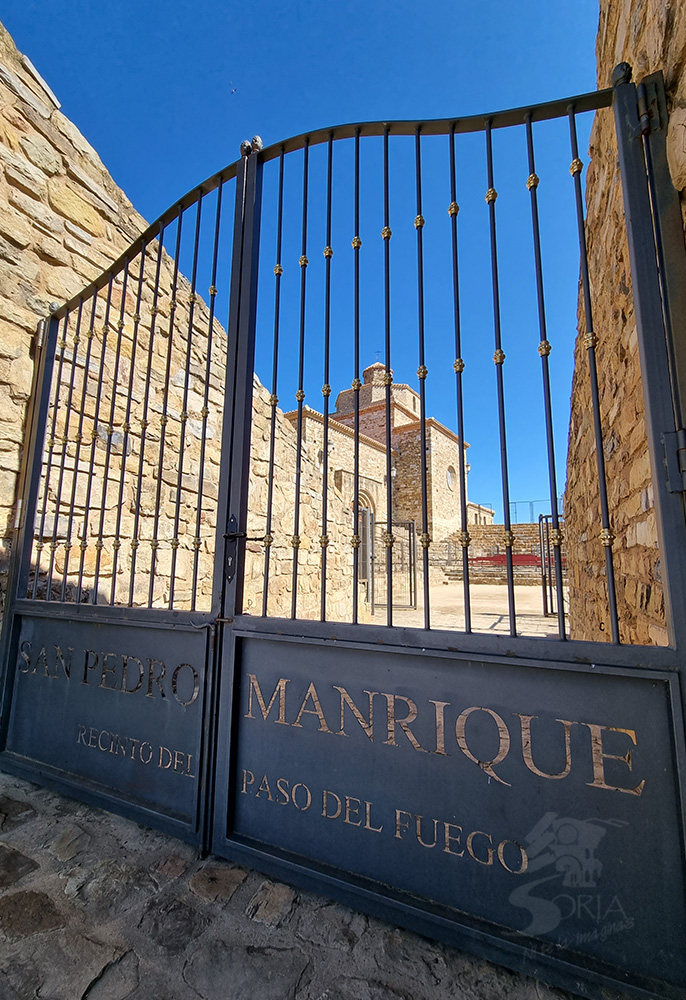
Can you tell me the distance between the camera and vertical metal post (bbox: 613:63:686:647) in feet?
3.53

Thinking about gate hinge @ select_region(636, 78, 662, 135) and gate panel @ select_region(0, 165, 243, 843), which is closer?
gate hinge @ select_region(636, 78, 662, 135)

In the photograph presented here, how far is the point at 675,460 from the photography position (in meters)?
1.10

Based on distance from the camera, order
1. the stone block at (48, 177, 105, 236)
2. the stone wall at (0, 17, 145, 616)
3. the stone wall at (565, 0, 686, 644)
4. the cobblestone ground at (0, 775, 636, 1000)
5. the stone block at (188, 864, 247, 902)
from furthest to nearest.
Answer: the stone block at (48, 177, 105, 236) → the stone wall at (0, 17, 145, 616) → the stone block at (188, 864, 247, 902) → the stone wall at (565, 0, 686, 644) → the cobblestone ground at (0, 775, 636, 1000)

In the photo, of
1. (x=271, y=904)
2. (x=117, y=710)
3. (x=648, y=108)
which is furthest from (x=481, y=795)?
(x=648, y=108)

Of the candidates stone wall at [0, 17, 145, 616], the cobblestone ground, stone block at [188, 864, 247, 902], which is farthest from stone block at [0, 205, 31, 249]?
stone block at [188, 864, 247, 902]

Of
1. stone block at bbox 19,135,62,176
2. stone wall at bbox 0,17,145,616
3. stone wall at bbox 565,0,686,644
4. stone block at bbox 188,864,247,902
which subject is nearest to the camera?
stone wall at bbox 565,0,686,644

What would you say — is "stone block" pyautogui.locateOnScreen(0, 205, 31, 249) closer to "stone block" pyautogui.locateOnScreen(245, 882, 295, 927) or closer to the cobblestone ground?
the cobblestone ground

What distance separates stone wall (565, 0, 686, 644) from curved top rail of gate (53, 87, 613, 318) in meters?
0.19

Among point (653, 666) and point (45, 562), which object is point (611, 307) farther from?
point (45, 562)

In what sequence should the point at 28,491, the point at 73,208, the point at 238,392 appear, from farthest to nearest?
the point at 73,208 < the point at 28,491 < the point at 238,392

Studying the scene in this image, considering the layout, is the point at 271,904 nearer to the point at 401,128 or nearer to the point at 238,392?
the point at 238,392

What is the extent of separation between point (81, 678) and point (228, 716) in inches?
35.6

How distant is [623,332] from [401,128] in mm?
1187

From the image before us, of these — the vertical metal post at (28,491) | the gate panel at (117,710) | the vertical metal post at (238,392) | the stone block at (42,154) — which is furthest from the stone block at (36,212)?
the gate panel at (117,710)
